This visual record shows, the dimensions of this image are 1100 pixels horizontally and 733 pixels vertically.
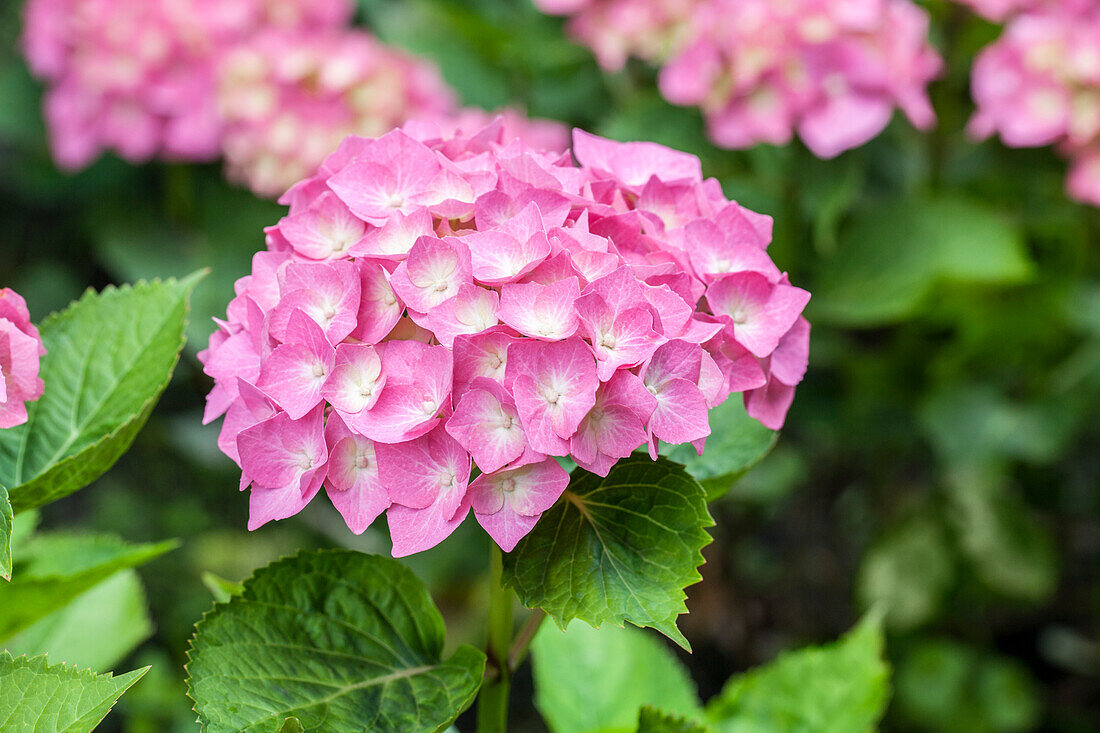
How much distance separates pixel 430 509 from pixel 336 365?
88 mm

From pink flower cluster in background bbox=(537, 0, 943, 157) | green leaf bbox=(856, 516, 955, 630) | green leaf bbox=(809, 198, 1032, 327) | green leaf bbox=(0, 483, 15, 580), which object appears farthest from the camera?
green leaf bbox=(856, 516, 955, 630)

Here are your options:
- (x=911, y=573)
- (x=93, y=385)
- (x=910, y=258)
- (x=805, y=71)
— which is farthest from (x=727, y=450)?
(x=911, y=573)

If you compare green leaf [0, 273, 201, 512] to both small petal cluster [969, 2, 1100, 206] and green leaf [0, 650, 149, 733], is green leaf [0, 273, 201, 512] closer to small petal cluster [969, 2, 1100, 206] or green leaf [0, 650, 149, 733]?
green leaf [0, 650, 149, 733]

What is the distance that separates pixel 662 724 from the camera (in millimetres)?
654

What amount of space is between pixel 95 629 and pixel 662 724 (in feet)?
1.50

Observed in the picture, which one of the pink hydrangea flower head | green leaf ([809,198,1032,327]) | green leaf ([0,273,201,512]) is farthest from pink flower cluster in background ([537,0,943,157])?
green leaf ([0,273,201,512])

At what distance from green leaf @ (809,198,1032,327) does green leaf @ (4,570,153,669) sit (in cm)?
99

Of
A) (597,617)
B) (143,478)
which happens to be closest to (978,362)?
(597,617)

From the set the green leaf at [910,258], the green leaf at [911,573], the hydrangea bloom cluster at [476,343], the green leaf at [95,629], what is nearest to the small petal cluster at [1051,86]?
the green leaf at [910,258]

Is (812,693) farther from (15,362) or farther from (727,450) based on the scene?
(15,362)

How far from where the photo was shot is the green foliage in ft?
5.13

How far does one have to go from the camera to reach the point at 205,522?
1.96 meters

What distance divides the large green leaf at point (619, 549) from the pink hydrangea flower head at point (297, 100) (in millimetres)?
1119

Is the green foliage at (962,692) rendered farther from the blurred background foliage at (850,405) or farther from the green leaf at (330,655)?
the green leaf at (330,655)
